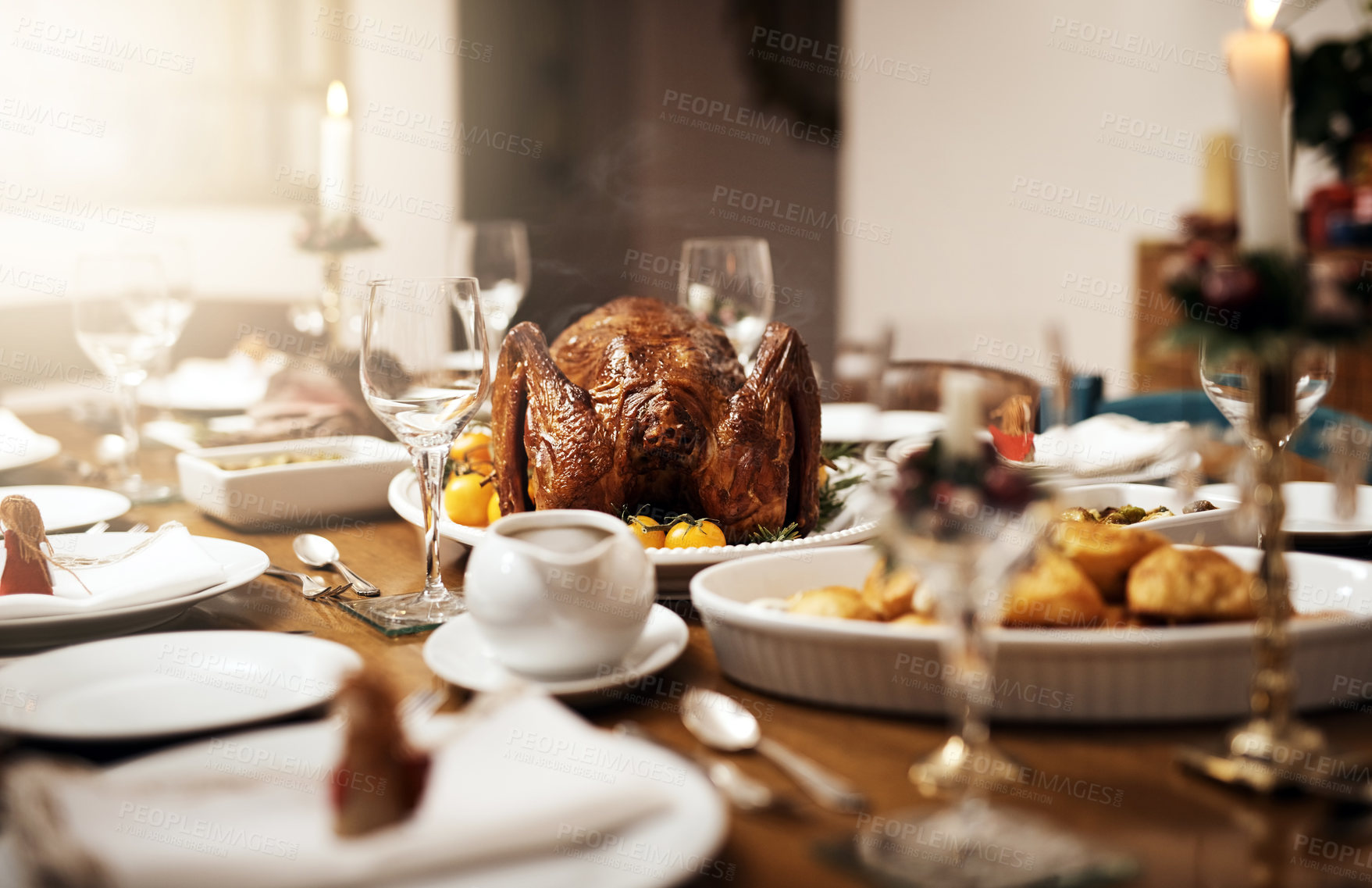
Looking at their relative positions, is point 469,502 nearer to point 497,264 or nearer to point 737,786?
point 737,786

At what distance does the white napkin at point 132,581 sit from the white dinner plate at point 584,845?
1.27 feet

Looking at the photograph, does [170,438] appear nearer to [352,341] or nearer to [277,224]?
[352,341]

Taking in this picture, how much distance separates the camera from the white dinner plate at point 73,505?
4.36ft

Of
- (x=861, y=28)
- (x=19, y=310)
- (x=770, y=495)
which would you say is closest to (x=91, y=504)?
(x=770, y=495)

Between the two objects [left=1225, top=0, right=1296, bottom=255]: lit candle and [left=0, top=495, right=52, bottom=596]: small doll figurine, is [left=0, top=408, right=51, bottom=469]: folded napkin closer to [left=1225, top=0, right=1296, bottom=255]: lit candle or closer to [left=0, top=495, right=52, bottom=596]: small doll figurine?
[left=0, top=495, right=52, bottom=596]: small doll figurine

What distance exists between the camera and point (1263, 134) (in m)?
0.61

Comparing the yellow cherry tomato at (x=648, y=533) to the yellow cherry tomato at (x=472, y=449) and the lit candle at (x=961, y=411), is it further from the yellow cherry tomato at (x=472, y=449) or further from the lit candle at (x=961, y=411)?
the lit candle at (x=961, y=411)

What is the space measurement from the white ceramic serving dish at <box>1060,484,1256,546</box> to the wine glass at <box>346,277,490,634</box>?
1.78 ft

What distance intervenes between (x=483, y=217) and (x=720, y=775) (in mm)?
4752

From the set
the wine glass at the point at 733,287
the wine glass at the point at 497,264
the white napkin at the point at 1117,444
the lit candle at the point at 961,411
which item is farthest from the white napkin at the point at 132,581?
the wine glass at the point at 497,264

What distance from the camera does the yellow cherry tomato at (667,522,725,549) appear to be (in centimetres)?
111

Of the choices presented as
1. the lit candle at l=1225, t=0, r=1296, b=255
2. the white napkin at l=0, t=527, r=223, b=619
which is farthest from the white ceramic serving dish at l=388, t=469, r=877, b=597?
the lit candle at l=1225, t=0, r=1296, b=255

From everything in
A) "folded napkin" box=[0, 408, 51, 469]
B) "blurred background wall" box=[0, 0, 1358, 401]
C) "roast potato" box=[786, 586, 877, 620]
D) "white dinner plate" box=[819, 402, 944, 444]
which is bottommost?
"roast potato" box=[786, 586, 877, 620]

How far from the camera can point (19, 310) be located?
4555 millimetres
